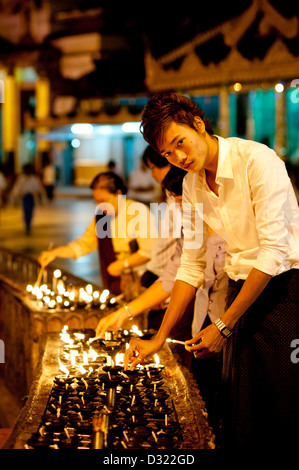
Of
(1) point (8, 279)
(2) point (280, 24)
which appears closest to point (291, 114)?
(2) point (280, 24)

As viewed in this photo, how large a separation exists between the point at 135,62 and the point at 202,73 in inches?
213

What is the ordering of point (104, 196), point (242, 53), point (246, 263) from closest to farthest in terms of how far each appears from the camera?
point (246, 263)
point (104, 196)
point (242, 53)

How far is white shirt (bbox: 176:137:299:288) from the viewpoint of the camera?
2.79m

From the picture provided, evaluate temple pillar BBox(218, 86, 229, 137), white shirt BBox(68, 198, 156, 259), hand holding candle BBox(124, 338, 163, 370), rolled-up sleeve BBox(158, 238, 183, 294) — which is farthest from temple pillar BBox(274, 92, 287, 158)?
hand holding candle BBox(124, 338, 163, 370)

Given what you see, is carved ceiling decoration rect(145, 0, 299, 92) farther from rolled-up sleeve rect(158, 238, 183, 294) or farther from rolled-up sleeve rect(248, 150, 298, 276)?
rolled-up sleeve rect(248, 150, 298, 276)

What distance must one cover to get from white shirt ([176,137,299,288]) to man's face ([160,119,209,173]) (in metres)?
0.11

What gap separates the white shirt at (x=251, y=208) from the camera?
2793 millimetres

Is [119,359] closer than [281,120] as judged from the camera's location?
Yes

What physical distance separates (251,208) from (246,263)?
25 centimetres

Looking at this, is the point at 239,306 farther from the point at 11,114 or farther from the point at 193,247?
the point at 11,114

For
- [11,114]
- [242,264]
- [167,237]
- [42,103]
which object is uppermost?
[42,103]

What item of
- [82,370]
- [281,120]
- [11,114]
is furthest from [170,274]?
[11,114]

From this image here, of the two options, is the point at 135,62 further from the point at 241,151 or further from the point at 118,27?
the point at 241,151

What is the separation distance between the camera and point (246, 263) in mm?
3008
